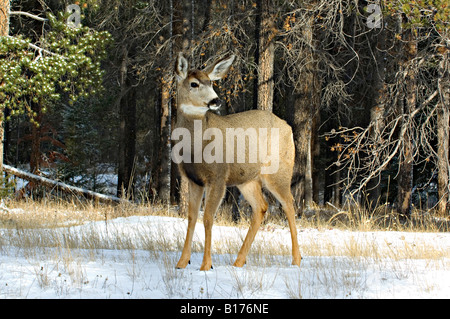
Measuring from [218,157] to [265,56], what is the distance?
23.0ft

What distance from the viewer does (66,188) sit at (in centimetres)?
1803

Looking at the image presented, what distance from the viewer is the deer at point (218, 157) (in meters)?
6.09

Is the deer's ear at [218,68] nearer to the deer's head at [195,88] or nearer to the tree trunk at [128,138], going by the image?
the deer's head at [195,88]

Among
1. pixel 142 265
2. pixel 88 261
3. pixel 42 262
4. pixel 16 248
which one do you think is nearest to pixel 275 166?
pixel 142 265

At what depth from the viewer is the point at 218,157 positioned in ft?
20.5

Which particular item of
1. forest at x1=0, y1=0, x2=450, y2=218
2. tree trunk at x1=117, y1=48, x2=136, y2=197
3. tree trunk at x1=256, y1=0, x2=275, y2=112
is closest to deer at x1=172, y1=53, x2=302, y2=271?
forest at x1=0, y1=0, x2=450, y2=218

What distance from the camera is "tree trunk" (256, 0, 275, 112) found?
1259 centimetres

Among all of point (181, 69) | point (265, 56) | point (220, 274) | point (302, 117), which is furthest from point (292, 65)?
point (220, 274)

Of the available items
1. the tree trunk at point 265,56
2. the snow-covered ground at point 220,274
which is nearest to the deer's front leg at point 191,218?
the snow-covered ground at point 220,274

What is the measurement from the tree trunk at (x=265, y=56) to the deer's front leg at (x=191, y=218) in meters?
6.71

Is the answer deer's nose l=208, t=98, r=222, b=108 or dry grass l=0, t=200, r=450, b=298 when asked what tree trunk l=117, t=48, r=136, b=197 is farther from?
deer's nose l=208, t=98, r=222, b=108

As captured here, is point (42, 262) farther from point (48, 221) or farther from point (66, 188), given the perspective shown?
point (66, 188)

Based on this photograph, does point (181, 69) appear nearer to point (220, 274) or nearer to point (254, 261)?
point (220, 274)

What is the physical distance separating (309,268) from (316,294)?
4.04 feet
